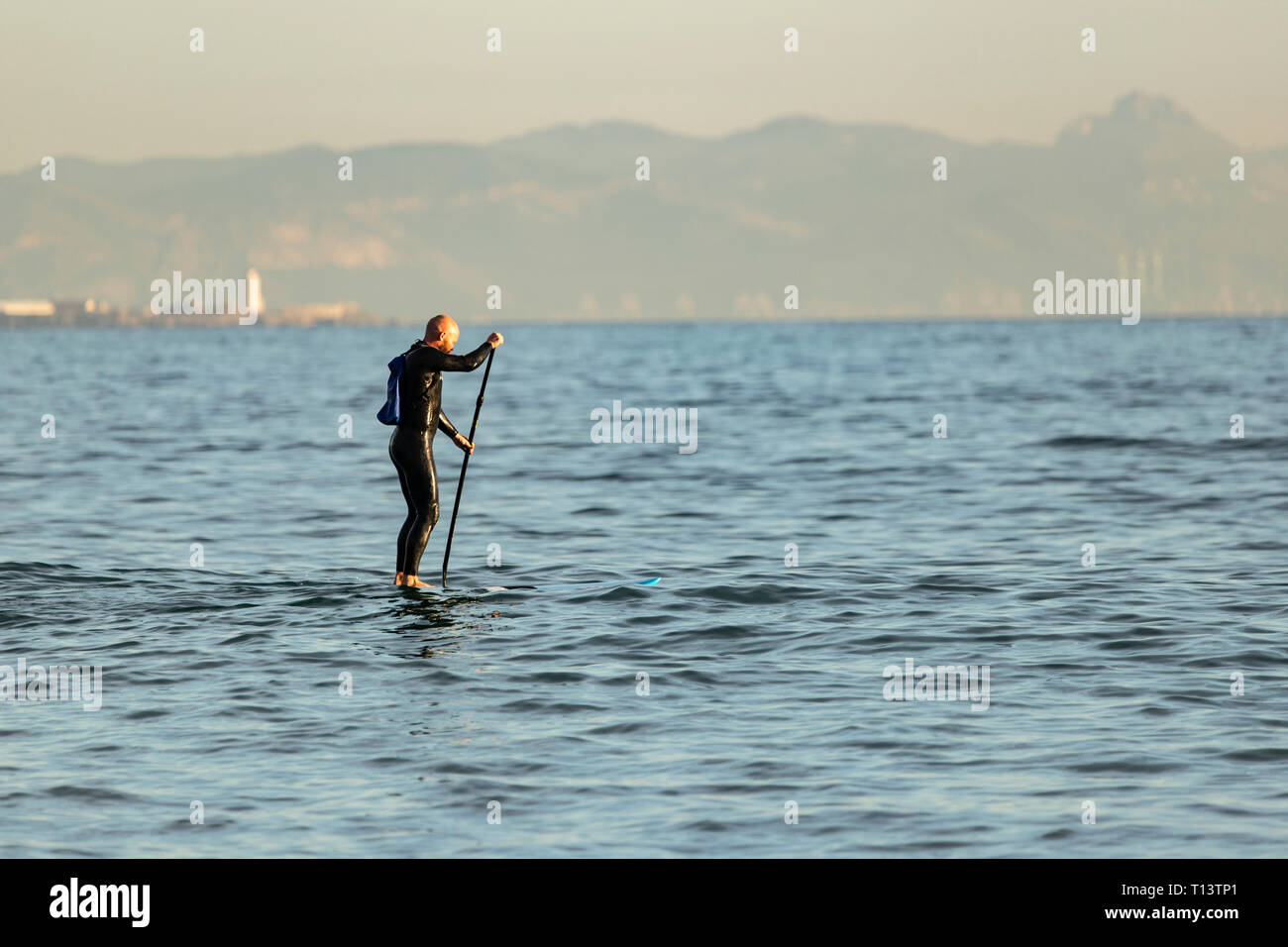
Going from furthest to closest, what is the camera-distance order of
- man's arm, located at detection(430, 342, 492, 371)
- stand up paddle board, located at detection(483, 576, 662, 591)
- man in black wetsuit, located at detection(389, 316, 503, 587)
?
stand up paddle board, located at detection(483, 576, 662, 591)
man in black wetsuit, located at detection(389, 316, 503, 587)
man's arm, located at detection(430, 342, 492, 371)

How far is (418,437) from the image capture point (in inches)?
639

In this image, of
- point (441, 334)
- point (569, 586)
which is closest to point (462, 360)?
point (441, 334)

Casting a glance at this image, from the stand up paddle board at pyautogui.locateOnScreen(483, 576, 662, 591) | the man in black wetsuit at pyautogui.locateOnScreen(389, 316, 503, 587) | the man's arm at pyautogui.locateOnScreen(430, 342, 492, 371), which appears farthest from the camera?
the stand up paddle board at pyautogui.locateOnScreen(483, 576, 662, 591)

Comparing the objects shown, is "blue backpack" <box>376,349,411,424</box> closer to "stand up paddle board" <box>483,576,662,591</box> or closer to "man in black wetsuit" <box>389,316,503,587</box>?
"man in black wetsuit" <box>389,316,503,587</box>

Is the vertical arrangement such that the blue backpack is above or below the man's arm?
below

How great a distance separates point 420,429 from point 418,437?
95 millimetres

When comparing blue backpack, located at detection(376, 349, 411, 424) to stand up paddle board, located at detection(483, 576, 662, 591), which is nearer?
blue backpack, located at detection(376, 349, 411, 424)

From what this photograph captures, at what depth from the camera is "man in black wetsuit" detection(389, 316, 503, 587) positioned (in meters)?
15.9

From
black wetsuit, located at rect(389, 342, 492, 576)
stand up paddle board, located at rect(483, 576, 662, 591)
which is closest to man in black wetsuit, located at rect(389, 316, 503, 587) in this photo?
black wetsuit, located at rect(389, 342, 492, 576)

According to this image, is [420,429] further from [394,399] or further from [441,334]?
[441,334]

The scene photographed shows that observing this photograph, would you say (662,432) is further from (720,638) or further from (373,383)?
(373,383)

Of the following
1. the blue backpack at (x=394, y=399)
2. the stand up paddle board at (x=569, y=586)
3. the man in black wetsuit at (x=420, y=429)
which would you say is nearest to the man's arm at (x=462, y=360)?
the man in black wetsuit at (x=420, y=429)

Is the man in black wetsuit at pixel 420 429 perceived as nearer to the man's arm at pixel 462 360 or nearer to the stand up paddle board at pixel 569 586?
the man's arm at pixel 462 360
